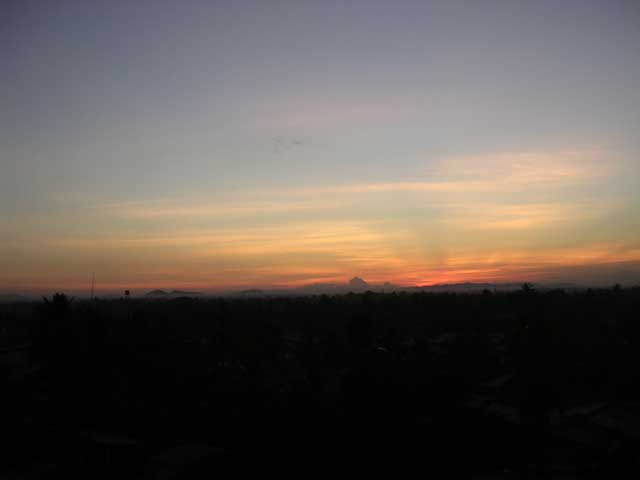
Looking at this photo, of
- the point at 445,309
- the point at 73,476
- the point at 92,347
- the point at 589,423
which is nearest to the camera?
the point at 73,476

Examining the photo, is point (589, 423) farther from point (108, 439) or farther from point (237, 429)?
point (108, 439)

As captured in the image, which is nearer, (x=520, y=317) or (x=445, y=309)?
(x=520, y=317)

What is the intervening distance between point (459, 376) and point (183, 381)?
10535 millimetres

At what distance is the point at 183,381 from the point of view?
16312 mm

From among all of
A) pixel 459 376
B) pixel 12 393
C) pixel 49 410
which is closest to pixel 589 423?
pixel 459 376

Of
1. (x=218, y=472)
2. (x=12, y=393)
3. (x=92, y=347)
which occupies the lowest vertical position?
(x=218, y=472)

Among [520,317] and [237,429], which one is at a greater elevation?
[520,317]

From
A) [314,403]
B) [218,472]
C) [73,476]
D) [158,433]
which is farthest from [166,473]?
[314,403]

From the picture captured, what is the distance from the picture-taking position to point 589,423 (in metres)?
12.6

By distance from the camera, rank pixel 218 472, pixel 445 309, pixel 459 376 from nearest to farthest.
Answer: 1. pixel 218 472
2. pixel 459 376
3. pixel 445 309

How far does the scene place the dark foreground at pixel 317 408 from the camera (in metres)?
10.9

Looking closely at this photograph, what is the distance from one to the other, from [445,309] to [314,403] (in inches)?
1184

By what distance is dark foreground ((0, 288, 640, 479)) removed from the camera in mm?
10938

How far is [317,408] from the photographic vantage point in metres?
13.9
